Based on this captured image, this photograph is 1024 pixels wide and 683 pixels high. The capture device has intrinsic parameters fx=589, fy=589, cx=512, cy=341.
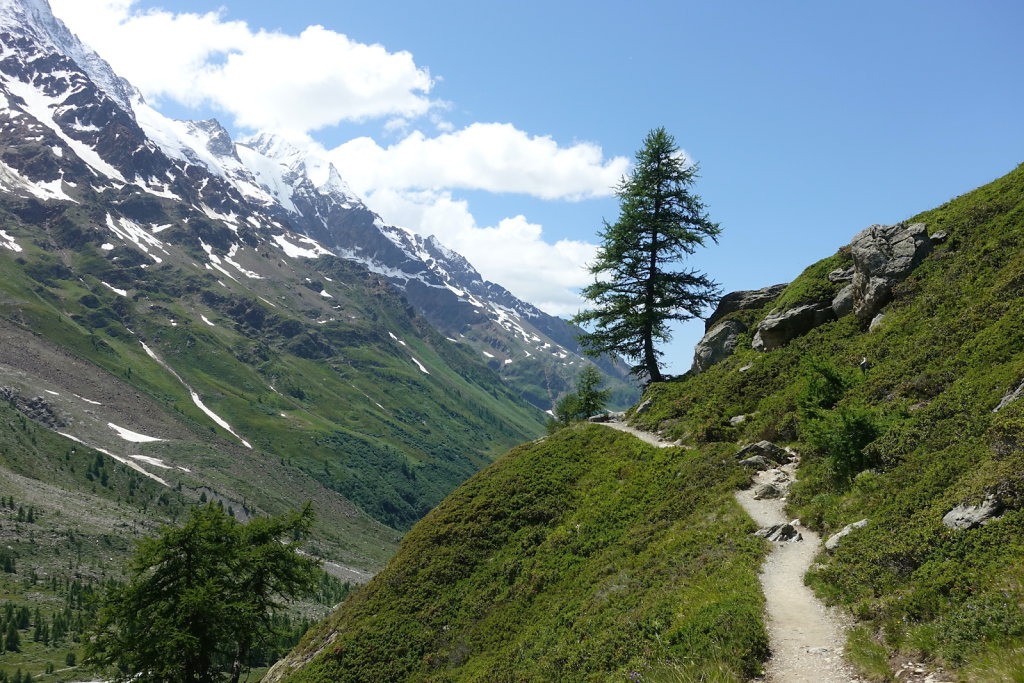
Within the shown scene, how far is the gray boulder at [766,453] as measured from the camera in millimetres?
26156

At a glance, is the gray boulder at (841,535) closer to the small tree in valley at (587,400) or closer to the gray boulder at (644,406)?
the gray boulder at (644,406)

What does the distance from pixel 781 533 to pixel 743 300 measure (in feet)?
100

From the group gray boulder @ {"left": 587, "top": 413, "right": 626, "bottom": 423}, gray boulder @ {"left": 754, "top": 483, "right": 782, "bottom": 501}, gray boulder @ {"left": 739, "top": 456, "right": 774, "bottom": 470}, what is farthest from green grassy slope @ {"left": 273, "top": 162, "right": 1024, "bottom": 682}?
gray boulder @ {"left": 587, "top": 413, "right": 626, "bottom": 423}

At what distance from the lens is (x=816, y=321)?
36500mm

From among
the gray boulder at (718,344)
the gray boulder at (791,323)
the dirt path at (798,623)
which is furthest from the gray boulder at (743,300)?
the dirt path at (798,623)

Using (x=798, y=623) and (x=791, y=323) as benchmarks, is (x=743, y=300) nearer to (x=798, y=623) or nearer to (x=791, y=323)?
(x=791, y=323)

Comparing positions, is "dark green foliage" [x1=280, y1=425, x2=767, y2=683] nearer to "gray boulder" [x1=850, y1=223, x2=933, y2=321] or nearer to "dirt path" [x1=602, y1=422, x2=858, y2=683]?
"dirt path" [x1=602, y1=422, x2=858, y2=683]

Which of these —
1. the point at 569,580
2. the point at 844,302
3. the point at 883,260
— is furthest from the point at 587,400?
the point at 569,580

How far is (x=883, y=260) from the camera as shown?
3303 centimetres

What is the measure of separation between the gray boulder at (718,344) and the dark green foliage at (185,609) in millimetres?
33192

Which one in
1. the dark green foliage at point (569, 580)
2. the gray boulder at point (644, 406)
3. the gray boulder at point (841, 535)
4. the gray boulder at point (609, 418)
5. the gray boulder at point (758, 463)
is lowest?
the dark green foliage at point (569, 580)

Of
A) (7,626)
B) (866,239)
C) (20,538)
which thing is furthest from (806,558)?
(20,538)

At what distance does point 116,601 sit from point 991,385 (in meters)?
40.5

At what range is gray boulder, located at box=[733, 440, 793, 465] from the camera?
26.2m
